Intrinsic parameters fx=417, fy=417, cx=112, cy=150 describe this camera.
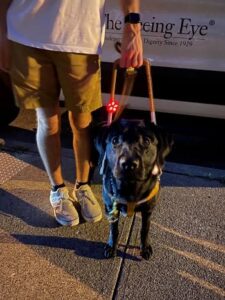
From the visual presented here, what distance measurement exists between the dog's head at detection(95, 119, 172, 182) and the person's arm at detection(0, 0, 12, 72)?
25.3 inches

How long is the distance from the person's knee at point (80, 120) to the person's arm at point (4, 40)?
447mm

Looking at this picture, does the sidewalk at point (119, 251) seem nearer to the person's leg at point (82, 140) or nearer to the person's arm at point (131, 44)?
the person's leg at point (82, 140)

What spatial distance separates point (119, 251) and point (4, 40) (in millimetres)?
1271

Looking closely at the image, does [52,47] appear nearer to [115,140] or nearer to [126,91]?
[115,140]

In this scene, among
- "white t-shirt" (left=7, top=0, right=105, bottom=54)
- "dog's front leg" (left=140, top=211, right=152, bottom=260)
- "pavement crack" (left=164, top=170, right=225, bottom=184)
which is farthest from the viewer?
"pavement crack" (left=164, top=170, right=225, bottom=184)

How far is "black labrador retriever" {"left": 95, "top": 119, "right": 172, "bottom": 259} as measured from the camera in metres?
1.83

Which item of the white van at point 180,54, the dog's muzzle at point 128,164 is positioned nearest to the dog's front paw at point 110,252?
the dog's muzzle at point 128,164

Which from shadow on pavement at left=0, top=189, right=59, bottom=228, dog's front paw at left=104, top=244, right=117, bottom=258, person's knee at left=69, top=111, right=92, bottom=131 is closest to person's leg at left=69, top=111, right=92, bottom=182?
person's knee at left=69, top=111, right=92, bottom=131

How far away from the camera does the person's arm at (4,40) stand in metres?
2.03

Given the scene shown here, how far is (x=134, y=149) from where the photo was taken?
1.83m

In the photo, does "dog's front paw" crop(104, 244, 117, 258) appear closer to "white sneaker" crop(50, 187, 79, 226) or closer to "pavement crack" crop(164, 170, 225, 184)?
"white sneaker" crop(50, 187, 79, 226)

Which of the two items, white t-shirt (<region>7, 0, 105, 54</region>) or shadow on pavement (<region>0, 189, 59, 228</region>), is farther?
shadow on pavement (<region>0, 189, 59, 228</region>)

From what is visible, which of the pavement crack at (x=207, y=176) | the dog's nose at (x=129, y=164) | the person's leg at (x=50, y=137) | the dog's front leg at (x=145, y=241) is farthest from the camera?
the pavement crack at (x=207, y=176)

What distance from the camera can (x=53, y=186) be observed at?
8.61 feet
